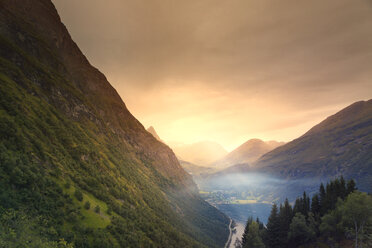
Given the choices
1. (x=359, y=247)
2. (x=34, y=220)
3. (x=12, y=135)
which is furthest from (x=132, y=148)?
(x=359, y=247)

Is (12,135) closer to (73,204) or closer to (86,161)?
(73,204)

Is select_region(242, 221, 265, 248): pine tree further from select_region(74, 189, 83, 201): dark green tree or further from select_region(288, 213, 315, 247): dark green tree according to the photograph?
select_region(74, 189, 83, 201): dark green tree

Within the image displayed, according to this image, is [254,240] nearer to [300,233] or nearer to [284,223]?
[300,233]

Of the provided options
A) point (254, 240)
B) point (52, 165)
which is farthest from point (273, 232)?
point (52, 165)

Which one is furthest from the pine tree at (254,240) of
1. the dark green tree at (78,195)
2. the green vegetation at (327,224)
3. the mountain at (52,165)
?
the dark green tree at (78,195)

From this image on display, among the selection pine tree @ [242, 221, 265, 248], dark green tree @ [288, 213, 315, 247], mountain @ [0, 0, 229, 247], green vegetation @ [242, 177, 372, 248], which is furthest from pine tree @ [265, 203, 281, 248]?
mountain @ [0, 0, 229, 247]

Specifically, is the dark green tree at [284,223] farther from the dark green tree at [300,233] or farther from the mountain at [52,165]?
the mountain at [52,165]
